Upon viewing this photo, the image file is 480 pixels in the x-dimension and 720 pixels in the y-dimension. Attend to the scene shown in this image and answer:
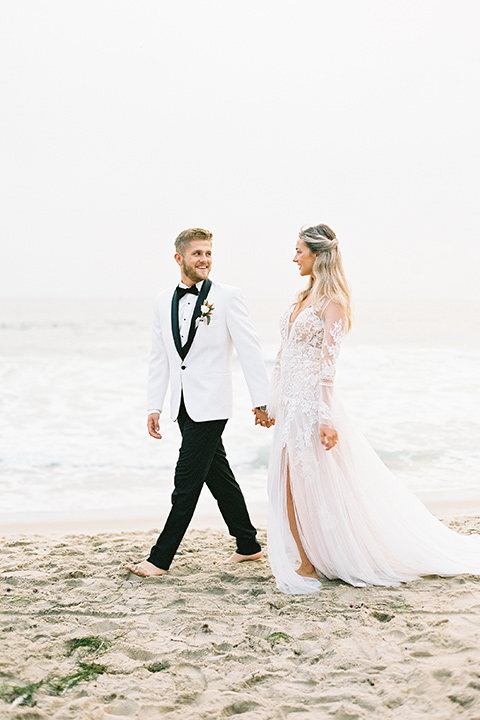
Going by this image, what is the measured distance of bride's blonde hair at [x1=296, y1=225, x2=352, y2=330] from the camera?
A: 145 inches

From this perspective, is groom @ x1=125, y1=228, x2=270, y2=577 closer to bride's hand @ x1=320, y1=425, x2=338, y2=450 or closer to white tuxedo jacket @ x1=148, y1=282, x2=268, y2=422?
white tuxedo jacket @ x1=148, y1=282, x2=268, y2=422

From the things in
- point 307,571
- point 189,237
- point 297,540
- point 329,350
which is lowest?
point 307,571

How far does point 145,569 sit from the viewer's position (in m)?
3.93

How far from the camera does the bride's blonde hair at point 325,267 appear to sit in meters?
3.68

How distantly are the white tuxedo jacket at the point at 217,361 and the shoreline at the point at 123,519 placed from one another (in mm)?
1687

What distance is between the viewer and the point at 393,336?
2883cm

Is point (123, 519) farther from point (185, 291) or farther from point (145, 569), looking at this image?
point (185, 291)

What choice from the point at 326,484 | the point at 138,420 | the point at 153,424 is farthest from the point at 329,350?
the point at 138,420

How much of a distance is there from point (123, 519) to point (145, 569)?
1.83m

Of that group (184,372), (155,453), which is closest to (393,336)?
(155,453)

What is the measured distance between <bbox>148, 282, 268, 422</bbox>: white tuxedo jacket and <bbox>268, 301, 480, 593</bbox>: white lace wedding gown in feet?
0.57

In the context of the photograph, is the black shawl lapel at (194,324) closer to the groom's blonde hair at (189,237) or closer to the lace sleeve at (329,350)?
the groom's blonde hair at (189,237)

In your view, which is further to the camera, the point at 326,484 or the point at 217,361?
the point at 217,361

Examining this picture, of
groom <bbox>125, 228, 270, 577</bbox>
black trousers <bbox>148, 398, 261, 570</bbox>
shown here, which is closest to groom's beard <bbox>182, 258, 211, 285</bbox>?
groom <bbox>125, 228, 270, 577</bbox>
